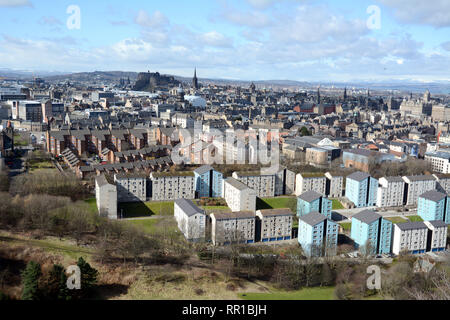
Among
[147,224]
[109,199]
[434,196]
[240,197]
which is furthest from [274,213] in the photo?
[434,196]

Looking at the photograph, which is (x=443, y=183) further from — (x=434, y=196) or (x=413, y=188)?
(x=434, y=196)

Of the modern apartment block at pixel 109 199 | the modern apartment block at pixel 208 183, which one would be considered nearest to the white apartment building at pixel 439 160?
the modern apartment block at pixel 208 183

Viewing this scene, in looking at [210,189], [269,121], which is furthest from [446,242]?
[269,121]

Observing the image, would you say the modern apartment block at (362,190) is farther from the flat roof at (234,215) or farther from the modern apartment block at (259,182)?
the flat roof at (234,215)

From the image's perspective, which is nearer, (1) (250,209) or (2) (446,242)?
(2) (446,242)

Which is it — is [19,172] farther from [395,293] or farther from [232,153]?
[395,293]

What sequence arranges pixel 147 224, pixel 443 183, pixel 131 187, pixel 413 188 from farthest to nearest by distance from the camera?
pixel 443 183 → pixel 413 188 → pixel 131 187 → pixel 147 224
